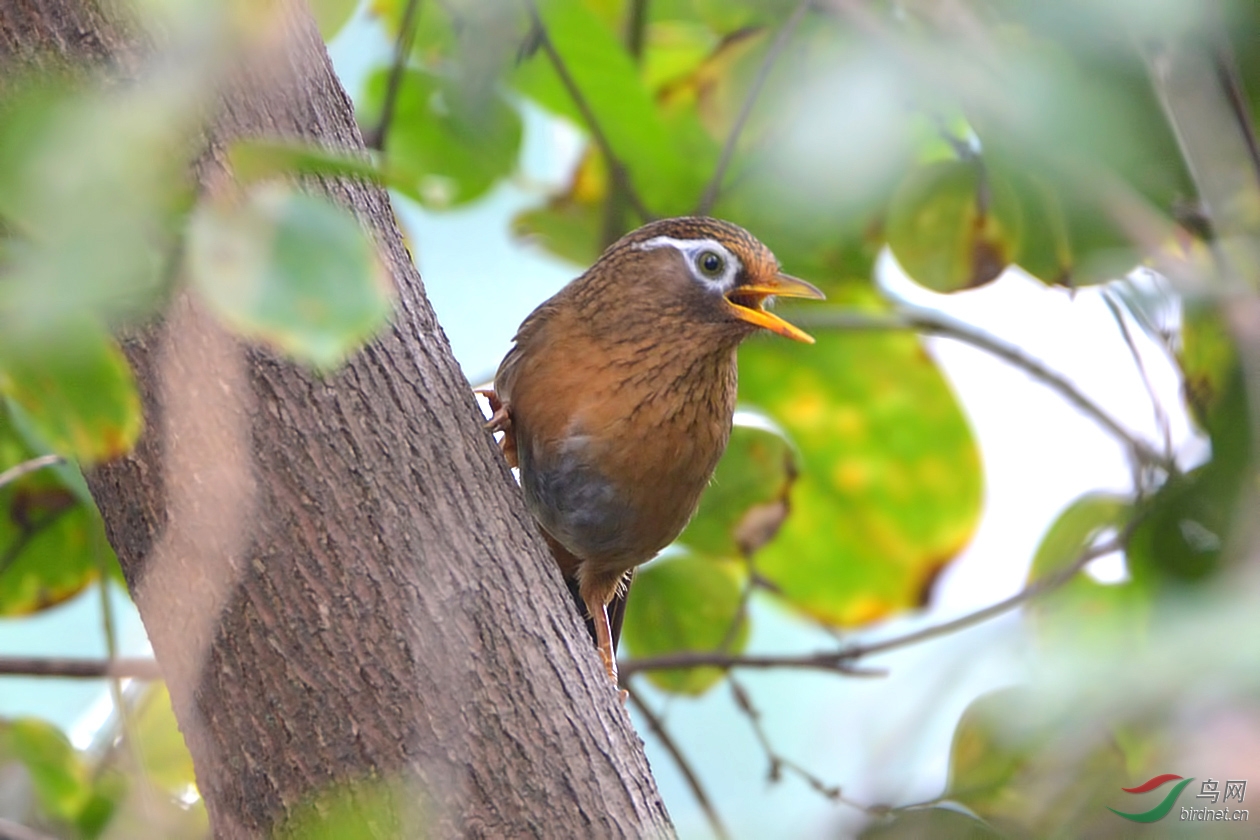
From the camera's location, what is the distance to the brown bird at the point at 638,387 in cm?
277

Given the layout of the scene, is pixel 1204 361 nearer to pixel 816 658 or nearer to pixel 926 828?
pixel 926 828

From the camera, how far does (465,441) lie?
6.58 ft

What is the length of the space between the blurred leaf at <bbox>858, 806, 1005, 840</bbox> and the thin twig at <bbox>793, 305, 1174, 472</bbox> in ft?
5.83

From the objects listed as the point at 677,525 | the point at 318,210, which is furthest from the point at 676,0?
the point at 318,210

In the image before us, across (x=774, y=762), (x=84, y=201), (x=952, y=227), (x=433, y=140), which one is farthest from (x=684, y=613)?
(x=84, y=201)

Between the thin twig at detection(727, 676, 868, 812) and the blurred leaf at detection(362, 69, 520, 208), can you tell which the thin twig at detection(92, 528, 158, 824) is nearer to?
the blurred leaf at detection(362, 69, 520, 208)

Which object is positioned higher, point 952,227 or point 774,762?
point 952,227

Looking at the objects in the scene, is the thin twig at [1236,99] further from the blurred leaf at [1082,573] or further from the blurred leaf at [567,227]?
the blurred leaf at [567,227]

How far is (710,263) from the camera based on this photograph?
2854 millimetres

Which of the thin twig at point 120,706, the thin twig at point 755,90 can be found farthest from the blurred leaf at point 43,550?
the thin twig at point 755,90

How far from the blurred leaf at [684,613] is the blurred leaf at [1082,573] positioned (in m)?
0.85

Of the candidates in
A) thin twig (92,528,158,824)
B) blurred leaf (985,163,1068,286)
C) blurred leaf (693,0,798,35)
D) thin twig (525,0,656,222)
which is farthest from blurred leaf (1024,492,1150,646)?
thin twig (92,528,158,824)

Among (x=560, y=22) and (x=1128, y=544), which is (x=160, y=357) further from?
(x=560, y=22)

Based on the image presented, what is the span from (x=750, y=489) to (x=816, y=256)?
27.8 inches
